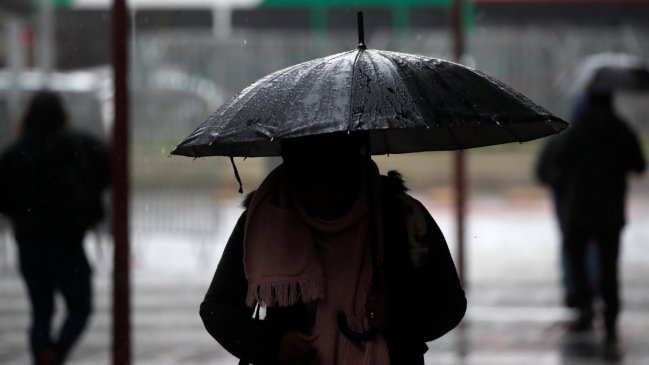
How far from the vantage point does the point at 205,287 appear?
12.2 meters

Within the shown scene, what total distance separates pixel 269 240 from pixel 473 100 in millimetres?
605

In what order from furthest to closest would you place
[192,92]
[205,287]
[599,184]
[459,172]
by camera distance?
[192,92] < [205,287] < [459,172] < [599,184]

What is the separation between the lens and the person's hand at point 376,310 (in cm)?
306

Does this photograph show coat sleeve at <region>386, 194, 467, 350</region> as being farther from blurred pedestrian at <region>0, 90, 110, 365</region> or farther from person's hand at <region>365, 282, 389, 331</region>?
blurred pedestrian at <region>0, 90, 110, 365</region>

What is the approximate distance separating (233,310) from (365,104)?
0.61 meters

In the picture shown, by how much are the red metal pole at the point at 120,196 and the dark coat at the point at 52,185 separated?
984mm

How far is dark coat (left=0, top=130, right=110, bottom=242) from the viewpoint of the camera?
19.4 feet

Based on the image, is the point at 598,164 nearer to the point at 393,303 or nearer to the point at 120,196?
the point at 120,196

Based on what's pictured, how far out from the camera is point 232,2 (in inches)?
548

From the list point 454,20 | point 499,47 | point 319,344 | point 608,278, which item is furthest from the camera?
point 499,47

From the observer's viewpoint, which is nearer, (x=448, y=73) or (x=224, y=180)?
(x=448, y=73)

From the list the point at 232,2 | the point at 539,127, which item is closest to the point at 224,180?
the point at 232,2

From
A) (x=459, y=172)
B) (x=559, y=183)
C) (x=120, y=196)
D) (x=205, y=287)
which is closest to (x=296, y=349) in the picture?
(x=120, y=196)

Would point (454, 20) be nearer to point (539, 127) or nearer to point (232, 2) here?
point (232, 2)
